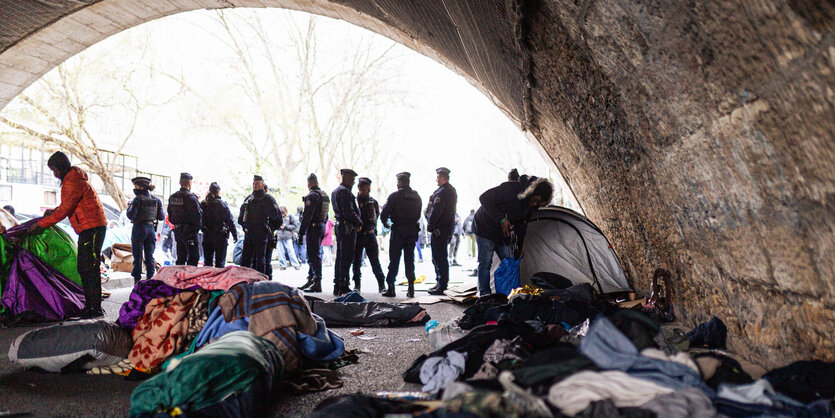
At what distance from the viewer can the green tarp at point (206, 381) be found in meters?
2.47

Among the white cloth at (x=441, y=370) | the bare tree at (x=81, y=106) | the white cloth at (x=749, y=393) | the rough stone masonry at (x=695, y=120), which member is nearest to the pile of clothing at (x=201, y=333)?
the white cloth at (x=441, y=370)

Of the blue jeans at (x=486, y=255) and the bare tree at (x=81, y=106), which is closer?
the blue jeans at (x=486, y=255)

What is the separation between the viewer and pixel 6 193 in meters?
20.8

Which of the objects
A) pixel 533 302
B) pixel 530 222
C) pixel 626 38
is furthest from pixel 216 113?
pixel 626 38

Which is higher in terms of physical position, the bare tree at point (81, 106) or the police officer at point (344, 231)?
the bare tree at point (81, 106)

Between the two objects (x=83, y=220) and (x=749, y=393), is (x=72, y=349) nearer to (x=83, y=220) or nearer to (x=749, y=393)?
(x=83, y=220)

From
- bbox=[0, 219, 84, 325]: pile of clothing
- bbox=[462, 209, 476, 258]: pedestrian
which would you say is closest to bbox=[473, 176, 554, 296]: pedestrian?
bbox=[0, 219, 84, 325]: pile of clothing

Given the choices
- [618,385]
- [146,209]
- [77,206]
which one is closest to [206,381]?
[618,385]

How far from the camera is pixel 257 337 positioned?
3176mm

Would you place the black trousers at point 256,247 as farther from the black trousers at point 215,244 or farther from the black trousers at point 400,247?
the black trousers at point 400,247

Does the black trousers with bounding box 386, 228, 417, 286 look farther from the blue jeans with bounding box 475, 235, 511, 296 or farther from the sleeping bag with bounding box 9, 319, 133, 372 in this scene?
the sleeping bag with bounding box 9, 319, 133, 372

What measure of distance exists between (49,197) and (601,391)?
2817 cm

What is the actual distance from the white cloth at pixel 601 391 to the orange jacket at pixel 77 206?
234 inches

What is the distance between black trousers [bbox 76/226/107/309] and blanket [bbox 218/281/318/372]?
131 inches
